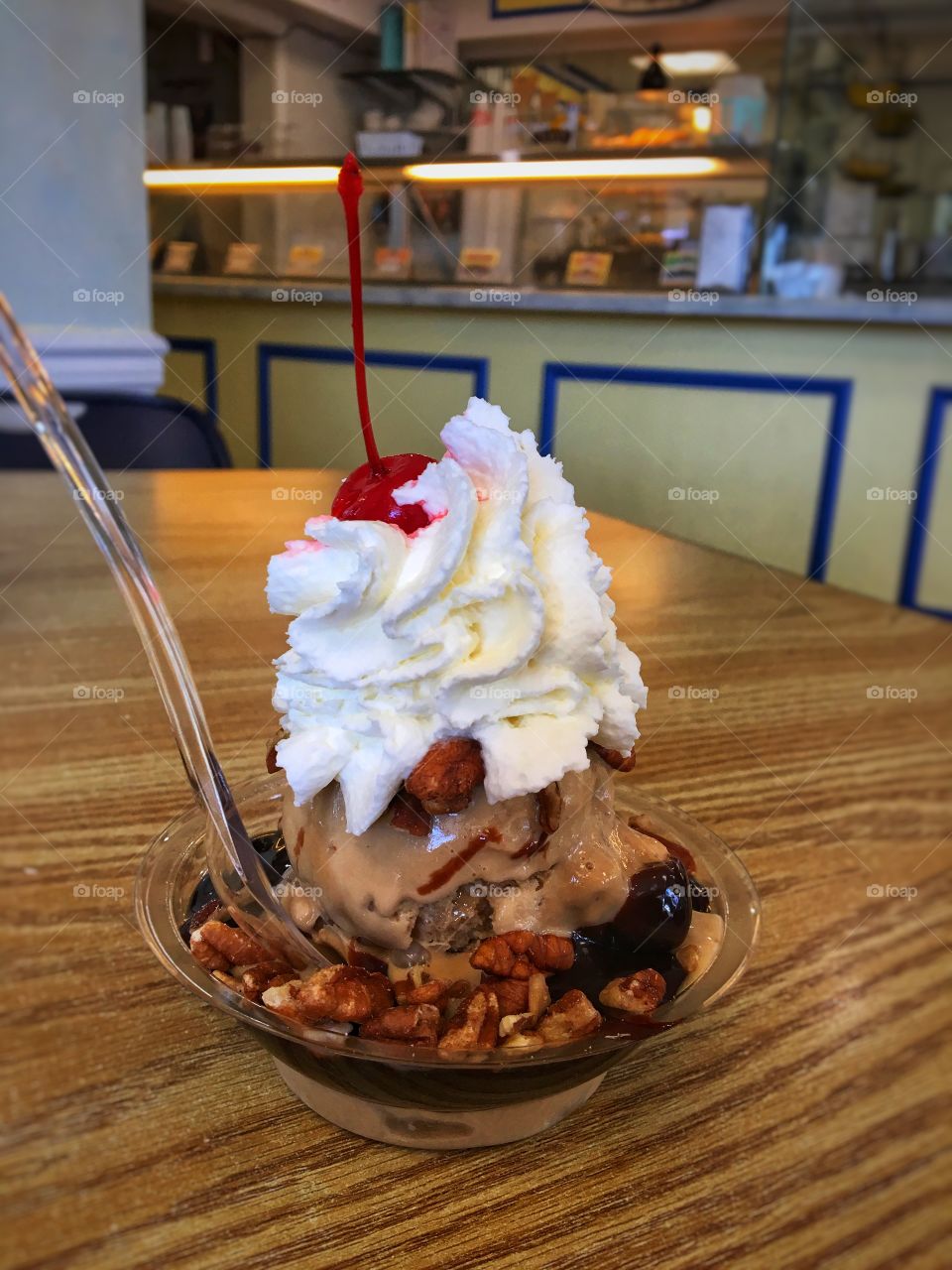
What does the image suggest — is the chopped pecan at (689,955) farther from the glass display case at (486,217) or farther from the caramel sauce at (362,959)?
the glass display case at (486,217)

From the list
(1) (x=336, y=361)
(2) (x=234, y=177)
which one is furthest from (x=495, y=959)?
(2) (x=234, y=177)

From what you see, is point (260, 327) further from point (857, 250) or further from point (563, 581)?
point (563, 581)

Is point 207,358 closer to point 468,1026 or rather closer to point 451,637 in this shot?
point 451,637

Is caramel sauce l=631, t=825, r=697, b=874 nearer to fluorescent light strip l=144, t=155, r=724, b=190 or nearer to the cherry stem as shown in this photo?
the cherry stem

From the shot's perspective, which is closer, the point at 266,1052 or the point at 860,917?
the point at 266,1052

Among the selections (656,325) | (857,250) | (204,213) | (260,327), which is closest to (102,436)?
(656,325)

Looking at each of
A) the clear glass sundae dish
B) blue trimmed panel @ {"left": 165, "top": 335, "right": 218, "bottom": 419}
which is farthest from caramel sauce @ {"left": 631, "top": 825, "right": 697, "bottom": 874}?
blue trimmed panel @ {"left": 165, "top": 335, "right": 218, "bottom": 419}

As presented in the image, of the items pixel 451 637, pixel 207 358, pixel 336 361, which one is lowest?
pixel 207 358
